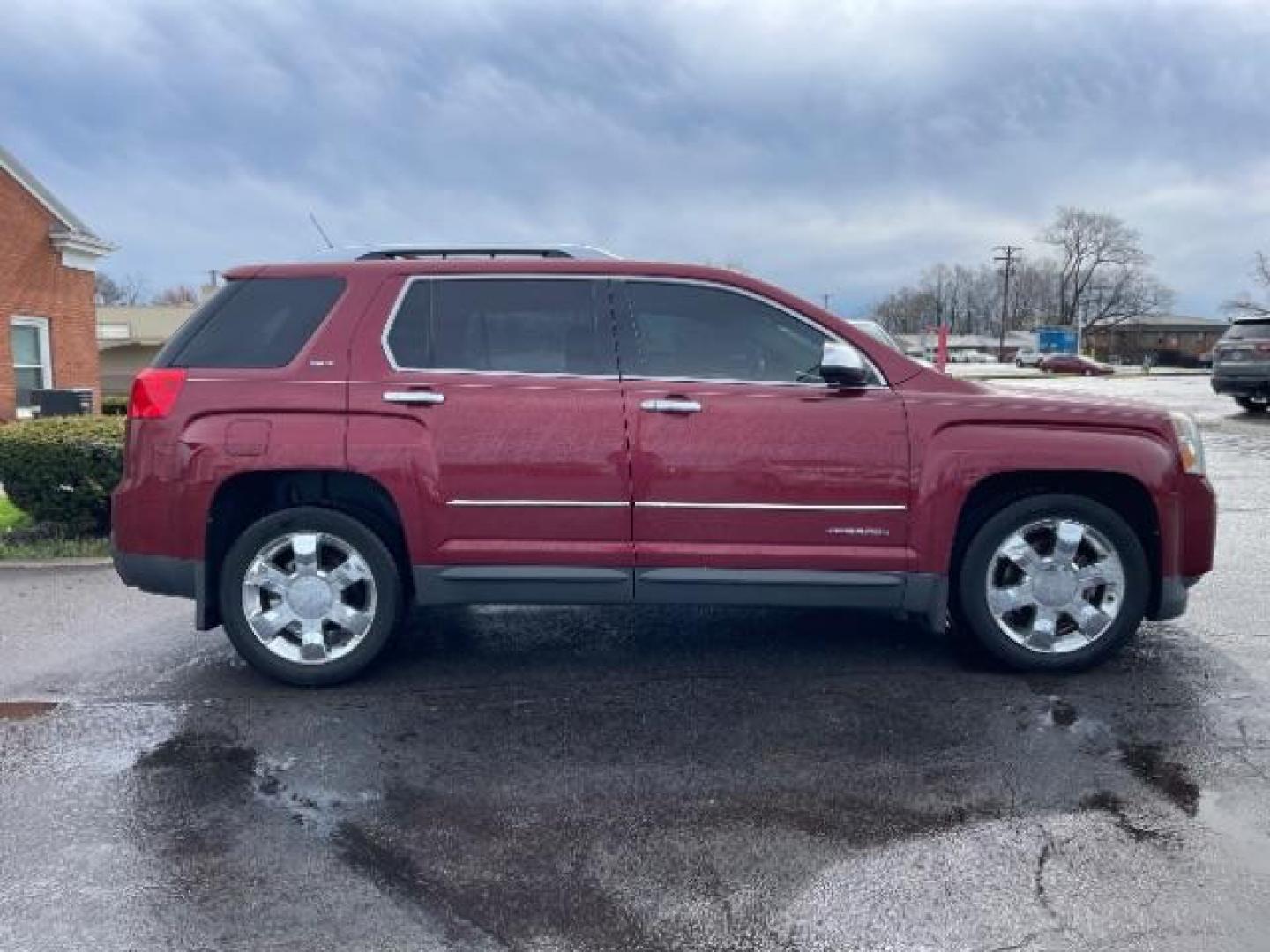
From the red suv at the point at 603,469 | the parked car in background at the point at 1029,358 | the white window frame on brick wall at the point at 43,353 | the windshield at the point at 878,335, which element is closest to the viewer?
the red suv at the point at 603,469

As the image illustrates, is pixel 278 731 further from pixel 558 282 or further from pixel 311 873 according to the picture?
pixel 558 282

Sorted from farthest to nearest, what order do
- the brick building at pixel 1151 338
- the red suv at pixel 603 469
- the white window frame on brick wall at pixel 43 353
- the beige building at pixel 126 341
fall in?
the brick building at pixel 1151 338, the beige building at pixel 126 341, the white window frame on brick wall at pixel 43 353, the red suv at pixel 603 469

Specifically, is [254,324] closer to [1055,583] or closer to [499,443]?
[499,443]

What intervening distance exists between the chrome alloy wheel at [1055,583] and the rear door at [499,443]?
1725mm

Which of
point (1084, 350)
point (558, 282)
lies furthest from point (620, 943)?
point (1084, 350)

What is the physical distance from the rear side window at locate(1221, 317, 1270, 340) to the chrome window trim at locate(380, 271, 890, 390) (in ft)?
54.9

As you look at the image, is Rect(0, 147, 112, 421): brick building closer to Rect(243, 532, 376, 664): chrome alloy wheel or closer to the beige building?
Rect(243, 532, 376, 664): chrome alloy wheel

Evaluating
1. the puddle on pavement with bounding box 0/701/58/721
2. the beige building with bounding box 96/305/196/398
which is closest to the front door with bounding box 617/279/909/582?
the puddle on pavement with bounding box 0/701/58/721

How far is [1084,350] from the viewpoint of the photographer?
99.8 m

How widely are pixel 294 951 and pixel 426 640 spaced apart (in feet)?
8.78

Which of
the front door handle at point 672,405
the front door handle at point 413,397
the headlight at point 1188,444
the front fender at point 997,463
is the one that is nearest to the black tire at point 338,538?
the front door handle at point 413,397

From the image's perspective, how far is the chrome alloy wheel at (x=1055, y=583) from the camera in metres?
4.43

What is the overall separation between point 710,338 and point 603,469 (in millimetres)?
780

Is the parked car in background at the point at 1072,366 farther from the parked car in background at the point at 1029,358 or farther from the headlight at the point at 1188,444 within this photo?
the headlight at the point at 1188,444
